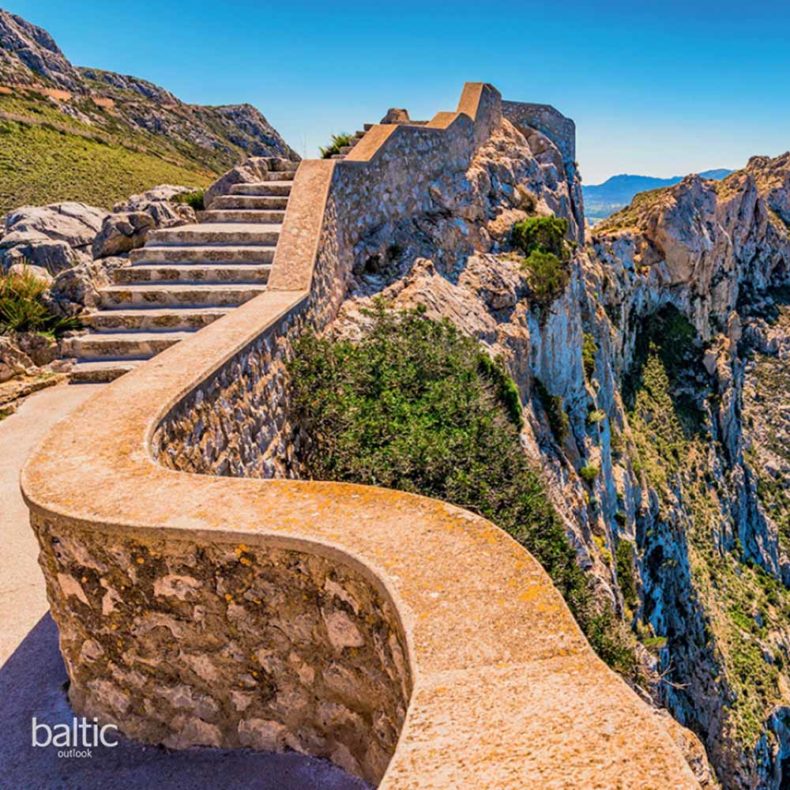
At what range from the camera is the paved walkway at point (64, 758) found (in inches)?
112

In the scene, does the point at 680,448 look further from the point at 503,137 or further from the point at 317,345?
the point at 317,345

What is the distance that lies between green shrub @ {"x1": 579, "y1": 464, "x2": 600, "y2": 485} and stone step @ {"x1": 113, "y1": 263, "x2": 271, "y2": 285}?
32.3 ft

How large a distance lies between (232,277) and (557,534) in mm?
5018

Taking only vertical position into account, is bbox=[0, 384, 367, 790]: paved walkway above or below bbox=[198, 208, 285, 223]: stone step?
below

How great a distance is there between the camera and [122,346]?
21.3ft

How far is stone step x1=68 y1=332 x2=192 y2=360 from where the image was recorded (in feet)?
21.1

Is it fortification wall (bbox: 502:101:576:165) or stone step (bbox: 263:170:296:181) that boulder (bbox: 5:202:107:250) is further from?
fortification wall (bbox: 502:101:576:165)

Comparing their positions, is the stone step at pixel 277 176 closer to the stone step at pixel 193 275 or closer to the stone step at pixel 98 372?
the stone step at pixel 193 275

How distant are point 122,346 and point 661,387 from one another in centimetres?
3417

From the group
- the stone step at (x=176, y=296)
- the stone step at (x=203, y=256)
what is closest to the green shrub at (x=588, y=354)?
the stone step at (x=203, y=256)

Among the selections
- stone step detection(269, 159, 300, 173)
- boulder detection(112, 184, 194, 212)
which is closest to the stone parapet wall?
boulder detection(112, 184, 194, 212)

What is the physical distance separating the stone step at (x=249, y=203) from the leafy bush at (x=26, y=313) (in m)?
3.17

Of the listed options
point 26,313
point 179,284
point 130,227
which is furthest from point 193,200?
point 26,313

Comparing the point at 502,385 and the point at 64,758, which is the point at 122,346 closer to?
the point at 64,758
